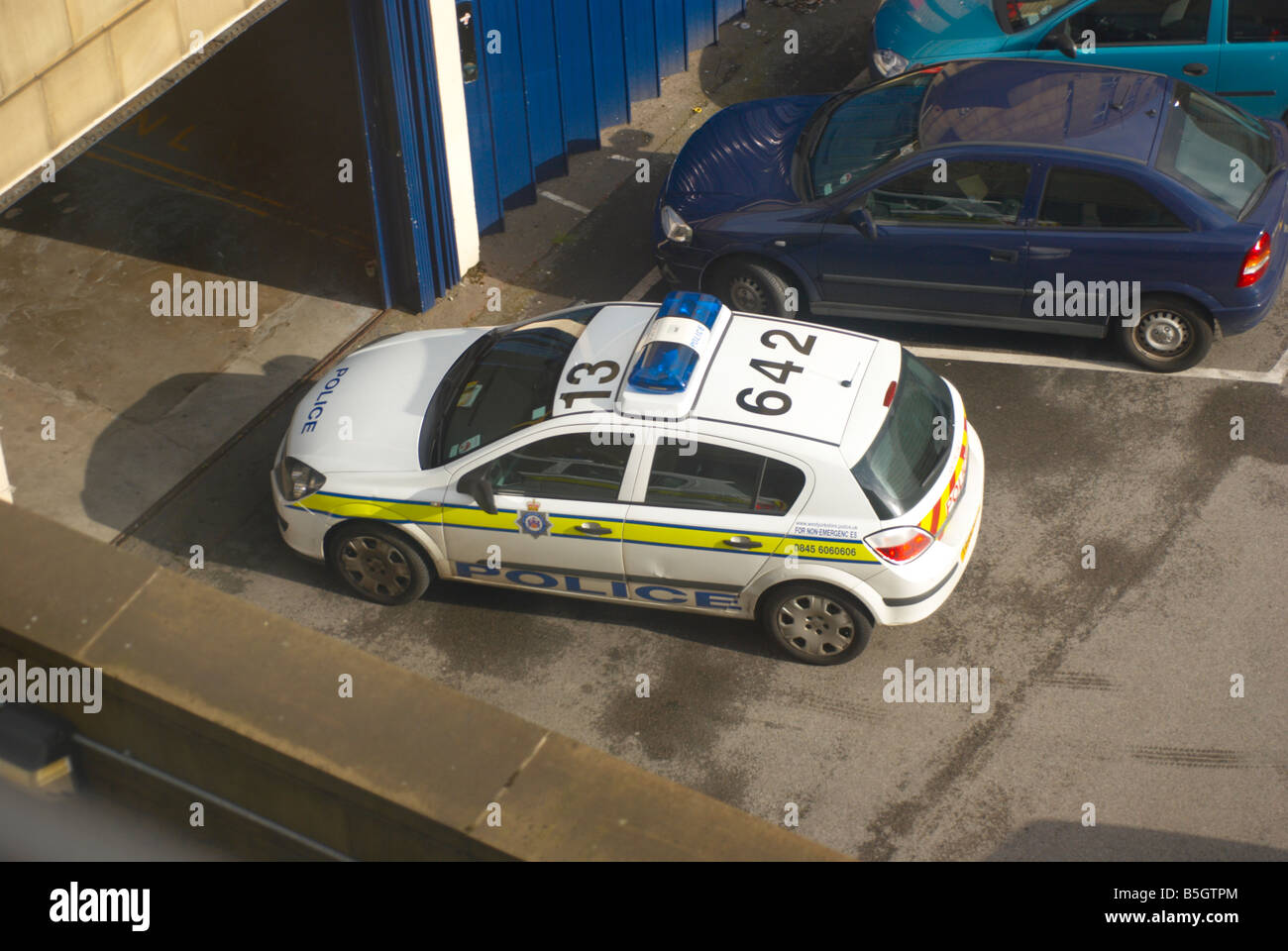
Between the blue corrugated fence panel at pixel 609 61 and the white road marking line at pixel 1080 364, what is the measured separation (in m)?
4.51

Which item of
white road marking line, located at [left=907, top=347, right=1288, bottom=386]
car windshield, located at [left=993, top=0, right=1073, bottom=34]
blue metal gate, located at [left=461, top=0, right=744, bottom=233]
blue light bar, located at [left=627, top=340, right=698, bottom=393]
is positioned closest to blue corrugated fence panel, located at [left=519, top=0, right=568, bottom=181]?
blue metal gate, located at [left=461, top=0, right=744, bottom=233]

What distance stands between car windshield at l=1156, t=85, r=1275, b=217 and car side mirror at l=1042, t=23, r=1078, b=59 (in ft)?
4.80

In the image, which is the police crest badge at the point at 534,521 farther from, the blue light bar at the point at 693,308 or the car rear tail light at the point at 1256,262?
the car rear tail light at the point at 1256,262

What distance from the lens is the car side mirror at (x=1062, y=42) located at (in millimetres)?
11102

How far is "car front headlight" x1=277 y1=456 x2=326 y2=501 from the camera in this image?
7.82 meters

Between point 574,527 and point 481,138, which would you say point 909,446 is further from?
point 481,138

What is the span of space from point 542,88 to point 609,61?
1.06 metres

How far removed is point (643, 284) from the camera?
36.2ft

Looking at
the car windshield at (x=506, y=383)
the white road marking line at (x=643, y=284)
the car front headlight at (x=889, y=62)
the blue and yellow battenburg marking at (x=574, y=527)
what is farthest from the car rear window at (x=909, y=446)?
the car front headlight at (x=889, y=62)

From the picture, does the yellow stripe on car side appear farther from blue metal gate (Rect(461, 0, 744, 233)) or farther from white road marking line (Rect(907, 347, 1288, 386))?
blue metal gate (Rect(461, 0, 744, 233))

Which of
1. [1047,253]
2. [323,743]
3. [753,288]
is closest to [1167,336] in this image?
[1047,253]

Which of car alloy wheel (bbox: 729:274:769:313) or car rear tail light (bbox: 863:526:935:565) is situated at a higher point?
car alloy wheel (bbox: 729:274:769:313)
